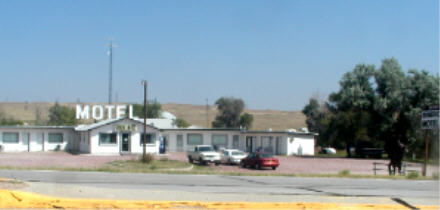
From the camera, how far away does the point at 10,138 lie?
176 ft

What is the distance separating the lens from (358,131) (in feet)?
193

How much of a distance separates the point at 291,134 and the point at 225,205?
152 ft

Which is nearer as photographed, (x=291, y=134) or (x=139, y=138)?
(x=139, y=138)

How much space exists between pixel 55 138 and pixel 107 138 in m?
8.49

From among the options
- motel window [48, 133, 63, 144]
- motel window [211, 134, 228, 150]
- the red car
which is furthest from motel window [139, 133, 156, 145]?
the red car

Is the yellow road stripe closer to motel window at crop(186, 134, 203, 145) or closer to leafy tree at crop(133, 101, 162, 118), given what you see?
motel window at crop(186, 134, 203, 145)

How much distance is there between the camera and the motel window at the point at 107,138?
50656mm

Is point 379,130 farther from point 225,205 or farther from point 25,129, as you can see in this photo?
point 225,205

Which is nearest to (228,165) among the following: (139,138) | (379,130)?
(139,138)

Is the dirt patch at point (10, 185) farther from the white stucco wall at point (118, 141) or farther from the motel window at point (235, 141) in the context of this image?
the motel window at point (235, 141)

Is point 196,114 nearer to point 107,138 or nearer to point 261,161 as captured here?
point 107,138

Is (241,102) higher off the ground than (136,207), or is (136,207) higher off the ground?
(241,102)

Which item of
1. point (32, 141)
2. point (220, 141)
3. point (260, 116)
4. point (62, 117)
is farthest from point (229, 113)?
point (32, 141)

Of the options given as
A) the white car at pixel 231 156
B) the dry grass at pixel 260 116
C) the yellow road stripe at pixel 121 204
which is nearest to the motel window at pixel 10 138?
→ the white car at pixel 231 156
